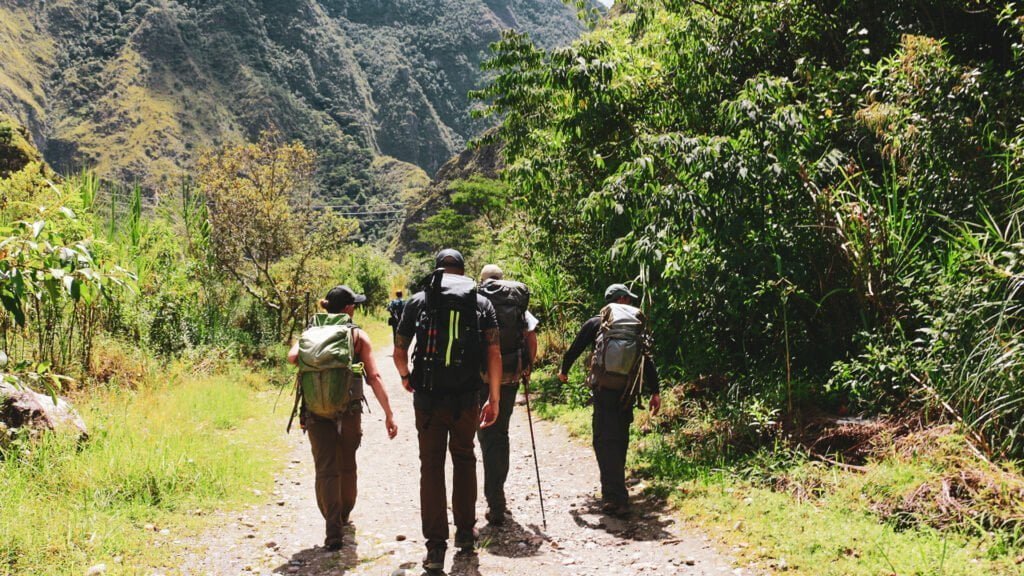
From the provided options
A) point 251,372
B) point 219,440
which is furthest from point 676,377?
point 251,372

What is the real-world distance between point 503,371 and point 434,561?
1.61m

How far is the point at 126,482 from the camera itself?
5426 millimetres

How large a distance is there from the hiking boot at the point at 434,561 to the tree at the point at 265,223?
1169 centimetres

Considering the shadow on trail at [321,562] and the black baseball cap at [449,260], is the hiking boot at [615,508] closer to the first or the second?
the shadow on trail at [321,562]

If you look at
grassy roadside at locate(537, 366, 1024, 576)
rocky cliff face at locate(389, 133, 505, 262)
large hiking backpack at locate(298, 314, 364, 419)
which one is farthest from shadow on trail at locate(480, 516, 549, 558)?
rocky cliff face at locate(389, 133, 505, 262)

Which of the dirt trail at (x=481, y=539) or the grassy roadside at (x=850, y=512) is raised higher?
the grassy roadside at (x=850, y=512)

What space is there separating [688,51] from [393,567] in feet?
21.5

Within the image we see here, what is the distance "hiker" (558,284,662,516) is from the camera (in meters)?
5.55

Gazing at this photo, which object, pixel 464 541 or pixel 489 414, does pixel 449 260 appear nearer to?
pixel 489 414

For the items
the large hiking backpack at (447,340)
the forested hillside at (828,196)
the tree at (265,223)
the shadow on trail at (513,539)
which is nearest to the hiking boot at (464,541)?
the shadow on trail at (513,539)

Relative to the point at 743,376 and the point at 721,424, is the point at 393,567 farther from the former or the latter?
the point at 743,376

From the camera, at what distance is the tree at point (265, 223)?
14492mm

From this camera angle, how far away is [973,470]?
4297mm

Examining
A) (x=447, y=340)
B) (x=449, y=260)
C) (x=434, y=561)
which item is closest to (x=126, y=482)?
(x=434, y=561)
